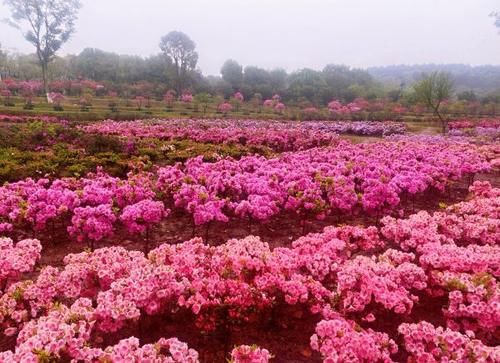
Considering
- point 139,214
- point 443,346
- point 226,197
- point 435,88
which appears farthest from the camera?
point 435,88

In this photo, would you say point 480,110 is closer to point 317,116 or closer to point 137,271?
point 317,116

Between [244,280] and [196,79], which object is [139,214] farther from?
[196,79]

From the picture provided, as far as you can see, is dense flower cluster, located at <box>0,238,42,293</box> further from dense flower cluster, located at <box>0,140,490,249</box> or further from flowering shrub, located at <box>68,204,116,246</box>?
dense flower cluster, located at <box>0,140,490,249</box>

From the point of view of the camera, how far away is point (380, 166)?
12953 millimetres

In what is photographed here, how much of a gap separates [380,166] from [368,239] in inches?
235

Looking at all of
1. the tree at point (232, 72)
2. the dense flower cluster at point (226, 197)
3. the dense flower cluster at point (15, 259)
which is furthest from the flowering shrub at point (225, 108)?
the dense flower cluster at point (15, 259)

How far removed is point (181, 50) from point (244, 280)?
74614 mm

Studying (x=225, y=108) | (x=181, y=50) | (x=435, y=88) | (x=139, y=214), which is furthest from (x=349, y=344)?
(x=181, y=50)

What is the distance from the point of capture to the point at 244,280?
5.85 meters

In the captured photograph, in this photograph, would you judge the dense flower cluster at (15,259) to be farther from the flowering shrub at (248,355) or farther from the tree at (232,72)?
the tree at (232,72)

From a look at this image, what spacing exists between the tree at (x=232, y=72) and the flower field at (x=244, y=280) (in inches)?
2919

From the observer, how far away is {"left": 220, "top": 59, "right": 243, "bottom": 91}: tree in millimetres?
83088

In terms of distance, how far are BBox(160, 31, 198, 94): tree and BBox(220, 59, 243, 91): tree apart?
1024 cm

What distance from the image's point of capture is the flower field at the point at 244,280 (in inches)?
186
